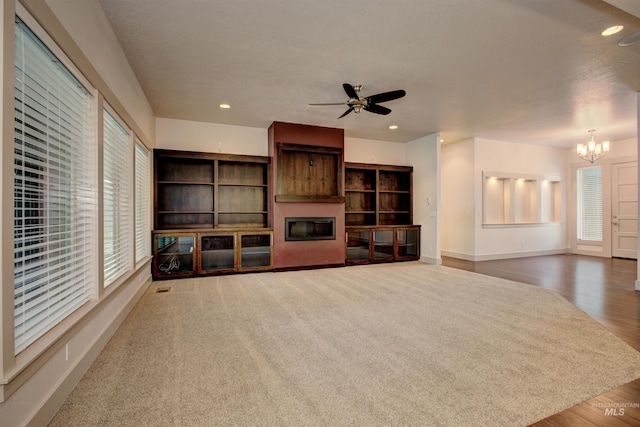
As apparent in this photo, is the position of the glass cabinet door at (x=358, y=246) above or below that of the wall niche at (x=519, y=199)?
below

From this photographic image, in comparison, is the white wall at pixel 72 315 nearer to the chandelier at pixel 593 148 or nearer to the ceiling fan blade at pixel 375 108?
the ceiling fan blade at pixel 375 108

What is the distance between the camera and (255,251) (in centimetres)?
589

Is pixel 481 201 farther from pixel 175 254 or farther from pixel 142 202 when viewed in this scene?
pixel 142 202

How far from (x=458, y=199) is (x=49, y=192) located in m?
7.86

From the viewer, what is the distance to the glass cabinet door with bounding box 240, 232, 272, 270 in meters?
5.80

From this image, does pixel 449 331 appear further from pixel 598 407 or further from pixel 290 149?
pixel 290 149

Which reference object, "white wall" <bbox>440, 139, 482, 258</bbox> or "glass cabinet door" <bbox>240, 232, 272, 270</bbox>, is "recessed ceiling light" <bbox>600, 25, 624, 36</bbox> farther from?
"glass cabinet door" <bbox>240, 232, 272, 270</bbox>

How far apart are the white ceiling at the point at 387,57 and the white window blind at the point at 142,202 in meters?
0.98

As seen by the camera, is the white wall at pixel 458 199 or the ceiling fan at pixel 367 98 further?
the white wall at pixel 458 199

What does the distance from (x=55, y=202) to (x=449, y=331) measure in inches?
133

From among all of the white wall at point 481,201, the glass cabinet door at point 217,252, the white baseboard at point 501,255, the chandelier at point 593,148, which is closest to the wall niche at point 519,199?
the white wall at point 481,201

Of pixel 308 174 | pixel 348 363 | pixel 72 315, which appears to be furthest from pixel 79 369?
pixel 308 174

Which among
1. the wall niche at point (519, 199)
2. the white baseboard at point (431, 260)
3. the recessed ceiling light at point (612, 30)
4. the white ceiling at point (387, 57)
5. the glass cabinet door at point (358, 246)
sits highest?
the white ceiling at point (387, 57)

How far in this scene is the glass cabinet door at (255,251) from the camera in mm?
5801
